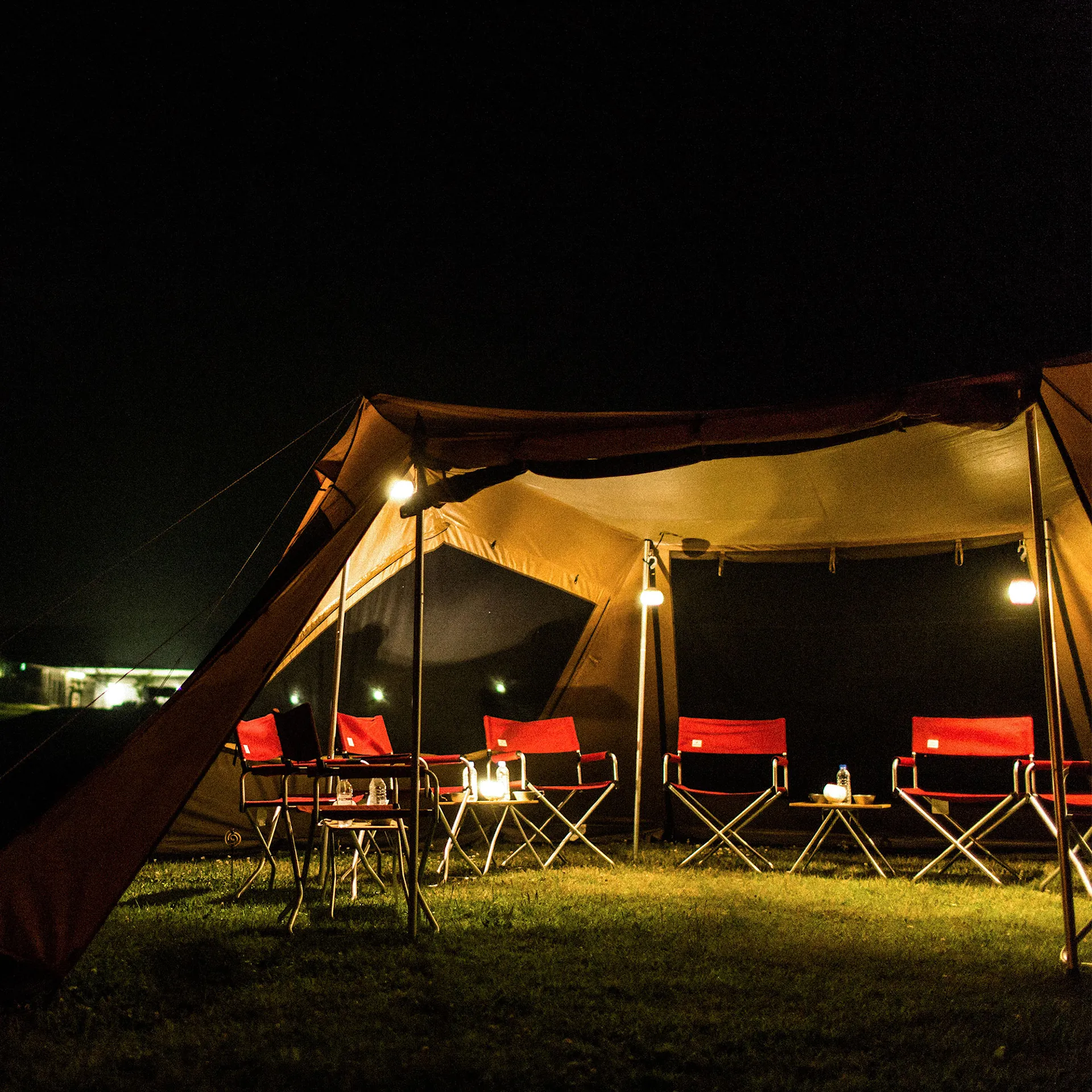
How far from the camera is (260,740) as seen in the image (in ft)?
16.3

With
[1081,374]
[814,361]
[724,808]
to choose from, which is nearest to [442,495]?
[1081,374]

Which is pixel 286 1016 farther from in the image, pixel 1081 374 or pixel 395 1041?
pixel 1081 374

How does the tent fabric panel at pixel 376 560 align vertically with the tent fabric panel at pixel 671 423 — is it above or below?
below

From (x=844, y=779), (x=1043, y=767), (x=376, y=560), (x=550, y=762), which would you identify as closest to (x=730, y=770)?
(x=844, y=779)

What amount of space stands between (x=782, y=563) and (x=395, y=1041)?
4359 millimetres

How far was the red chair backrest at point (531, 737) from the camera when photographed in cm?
562

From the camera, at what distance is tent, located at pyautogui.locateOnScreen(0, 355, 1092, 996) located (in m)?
2.77

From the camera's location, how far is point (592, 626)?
245 inches

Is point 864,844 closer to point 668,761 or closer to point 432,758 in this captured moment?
point 668,761

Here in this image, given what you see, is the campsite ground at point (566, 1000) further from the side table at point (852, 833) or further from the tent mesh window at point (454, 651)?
the tent mesh window at point (454, 651)

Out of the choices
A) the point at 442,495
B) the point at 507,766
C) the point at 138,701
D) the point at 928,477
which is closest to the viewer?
the point at 442,495

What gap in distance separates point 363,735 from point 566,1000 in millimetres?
2851

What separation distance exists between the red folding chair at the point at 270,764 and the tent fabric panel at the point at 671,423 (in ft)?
3.75

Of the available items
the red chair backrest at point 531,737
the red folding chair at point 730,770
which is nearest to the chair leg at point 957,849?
the red folding chair at point 730,770
